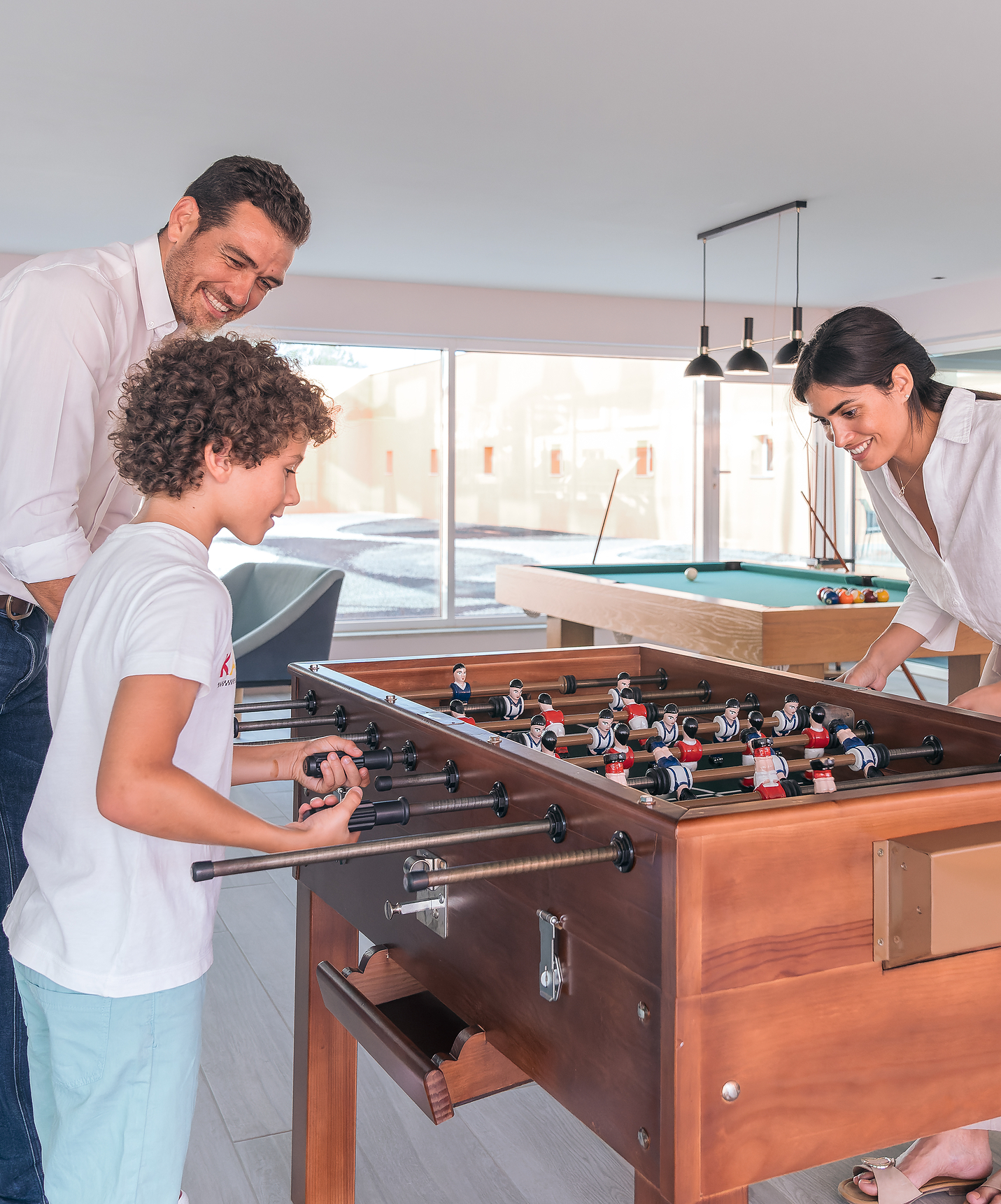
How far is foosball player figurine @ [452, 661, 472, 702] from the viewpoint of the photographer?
179 centimetres

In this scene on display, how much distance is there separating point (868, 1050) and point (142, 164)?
4.34m

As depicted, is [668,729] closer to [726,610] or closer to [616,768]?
[616,768]

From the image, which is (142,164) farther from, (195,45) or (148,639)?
(148,639)

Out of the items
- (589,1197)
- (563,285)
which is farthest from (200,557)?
(563,285)

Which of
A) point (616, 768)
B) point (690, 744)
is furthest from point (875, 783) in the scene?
point (690, 744)

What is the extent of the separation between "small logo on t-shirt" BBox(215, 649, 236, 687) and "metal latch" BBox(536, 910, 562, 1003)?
1.39 feet

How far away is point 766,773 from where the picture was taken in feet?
4.19

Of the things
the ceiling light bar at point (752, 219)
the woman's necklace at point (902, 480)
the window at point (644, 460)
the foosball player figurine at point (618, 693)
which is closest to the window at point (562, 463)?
the window at point (644, 460)

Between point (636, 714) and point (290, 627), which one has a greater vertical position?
point (636, 714)

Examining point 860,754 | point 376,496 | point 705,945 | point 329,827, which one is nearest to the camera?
point 705,945

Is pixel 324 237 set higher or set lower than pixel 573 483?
higher

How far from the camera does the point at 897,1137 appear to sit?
41.4 inches

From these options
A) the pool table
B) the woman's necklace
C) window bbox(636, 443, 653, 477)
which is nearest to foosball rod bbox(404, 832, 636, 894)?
the woman's necklace

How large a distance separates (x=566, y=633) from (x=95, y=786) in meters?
3.70
